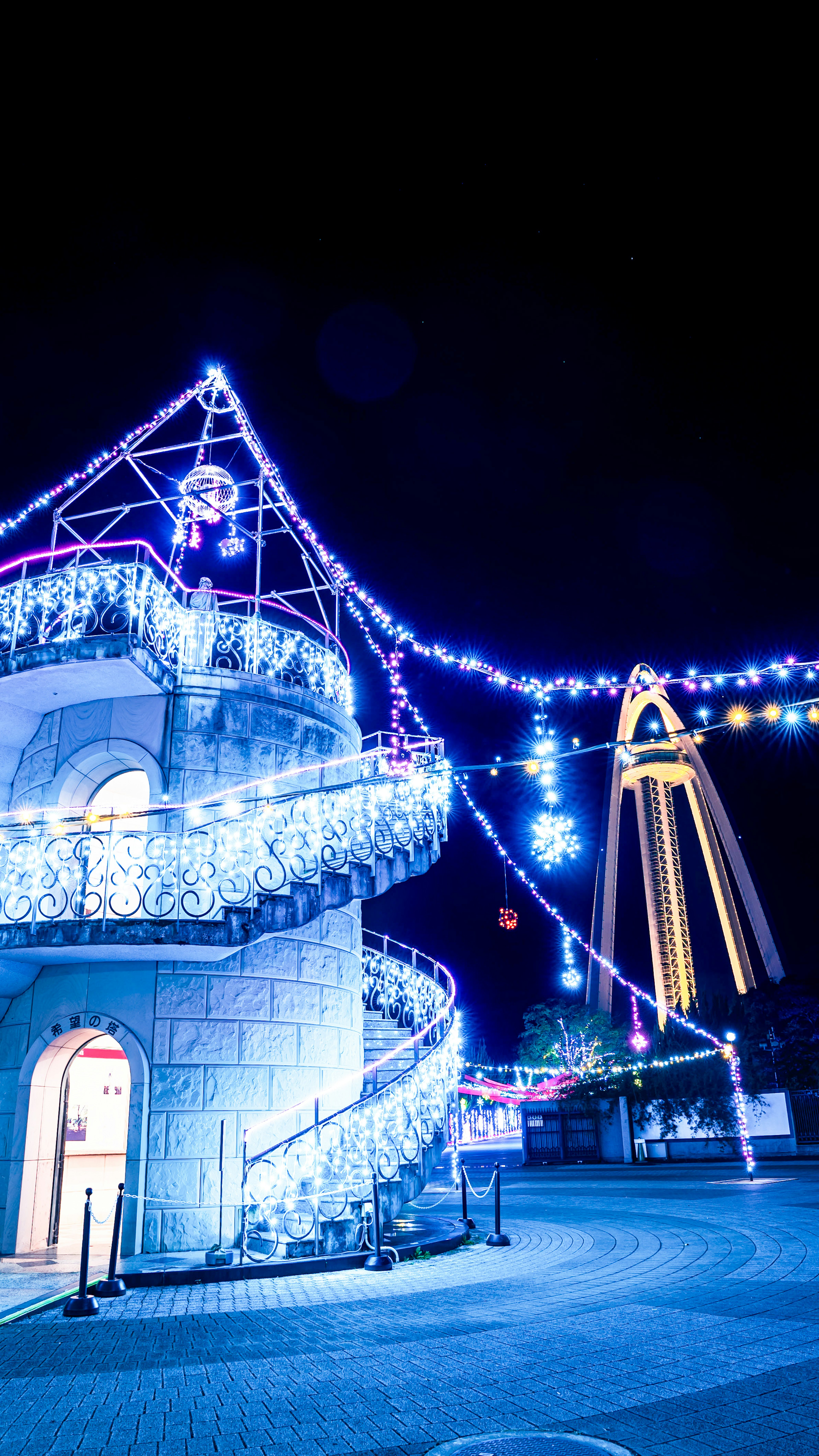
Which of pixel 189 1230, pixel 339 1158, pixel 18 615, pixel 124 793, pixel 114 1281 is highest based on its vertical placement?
pixel 18 615

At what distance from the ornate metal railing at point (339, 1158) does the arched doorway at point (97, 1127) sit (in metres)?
4.88

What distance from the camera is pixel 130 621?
499 inches

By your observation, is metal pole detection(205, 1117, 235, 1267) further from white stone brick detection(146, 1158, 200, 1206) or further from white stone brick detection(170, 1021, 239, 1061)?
white stone brick detection(170, 1021, 239, 1061)

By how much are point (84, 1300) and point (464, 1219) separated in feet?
20.6

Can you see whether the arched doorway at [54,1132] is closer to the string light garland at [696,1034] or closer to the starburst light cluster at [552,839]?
the string light garland at [696,1034]

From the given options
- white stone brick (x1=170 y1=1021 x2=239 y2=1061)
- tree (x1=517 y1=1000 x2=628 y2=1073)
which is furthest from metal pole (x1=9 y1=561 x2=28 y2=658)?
tree (x1=517 y1=1000 x2=628 y2=1073)

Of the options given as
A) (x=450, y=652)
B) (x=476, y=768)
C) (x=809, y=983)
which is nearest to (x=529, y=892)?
(x=809, y=983)

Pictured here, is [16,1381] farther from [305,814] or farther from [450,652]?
[450,652]

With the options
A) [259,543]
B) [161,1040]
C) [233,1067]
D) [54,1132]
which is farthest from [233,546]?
[54,1132]

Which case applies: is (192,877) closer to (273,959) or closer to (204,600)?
(273,959)

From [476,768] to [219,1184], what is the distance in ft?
20.2

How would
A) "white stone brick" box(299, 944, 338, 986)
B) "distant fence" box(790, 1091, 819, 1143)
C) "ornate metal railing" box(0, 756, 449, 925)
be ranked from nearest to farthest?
"ornate metal railing" box(0, 756, 449, 925) → "white stone brick" box(299, 944, 338, 986) → "distant fence" box(790, 1091, 819, 1143)

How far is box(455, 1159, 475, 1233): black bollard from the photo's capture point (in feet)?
40.7

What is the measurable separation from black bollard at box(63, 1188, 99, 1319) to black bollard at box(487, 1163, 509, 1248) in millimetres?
4872
